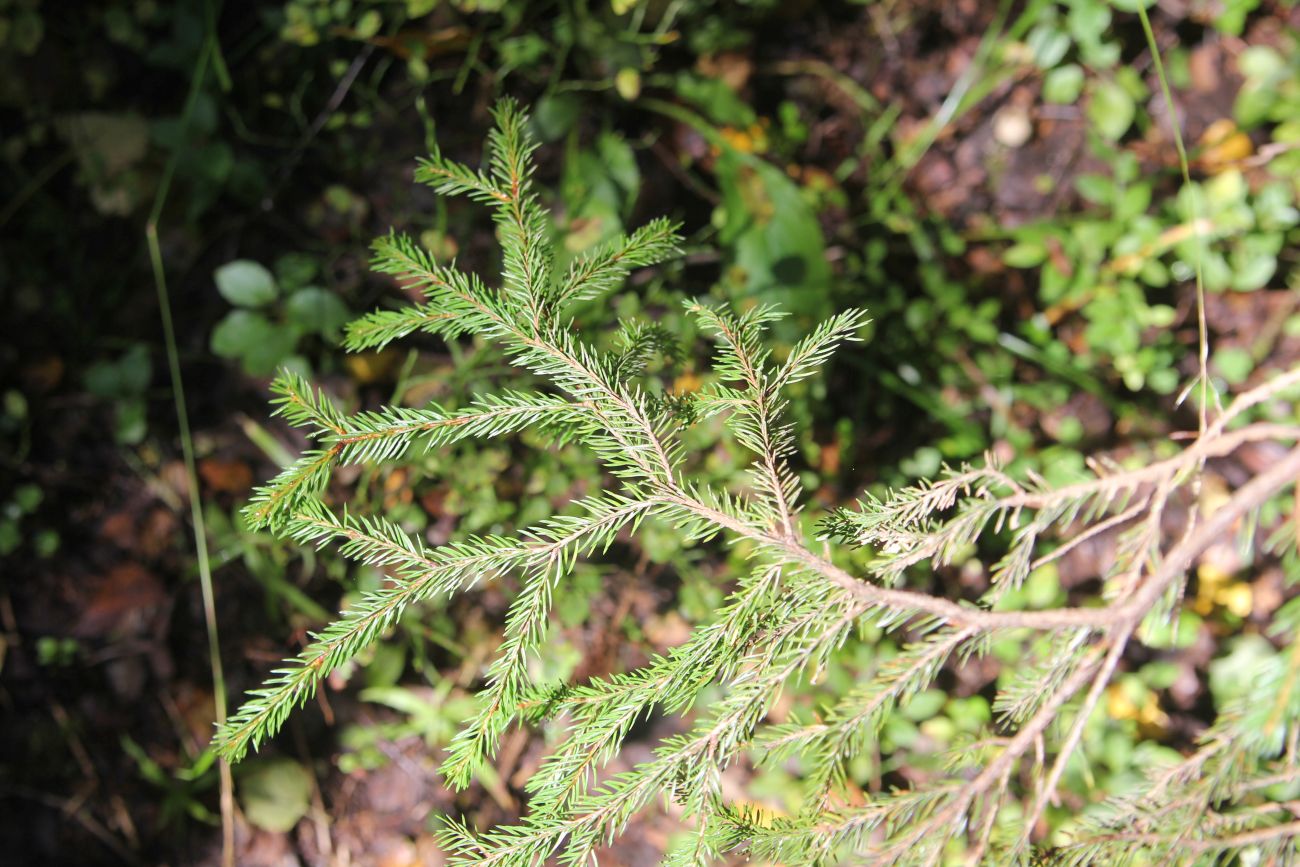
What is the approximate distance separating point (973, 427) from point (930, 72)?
0.95 metres

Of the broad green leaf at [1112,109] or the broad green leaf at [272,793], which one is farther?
the broad green leaf at [1112,109]

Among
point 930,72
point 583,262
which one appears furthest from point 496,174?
point 930,72

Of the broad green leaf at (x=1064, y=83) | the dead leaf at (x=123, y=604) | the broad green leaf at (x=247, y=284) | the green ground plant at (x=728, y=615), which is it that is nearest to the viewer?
the green ground plant at (x=728, y=615)

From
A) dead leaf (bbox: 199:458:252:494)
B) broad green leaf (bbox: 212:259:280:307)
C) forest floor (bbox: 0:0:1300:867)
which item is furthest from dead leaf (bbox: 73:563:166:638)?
broad green leaf (bbox: 212:259:280:307)

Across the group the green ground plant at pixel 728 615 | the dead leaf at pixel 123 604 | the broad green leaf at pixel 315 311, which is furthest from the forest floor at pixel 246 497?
the green ground plant at pixel 728 615

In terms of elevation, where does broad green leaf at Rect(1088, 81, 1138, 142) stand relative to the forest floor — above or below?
above

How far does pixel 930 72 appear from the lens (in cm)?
213

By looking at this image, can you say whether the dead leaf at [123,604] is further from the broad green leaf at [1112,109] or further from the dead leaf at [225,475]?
the broad green leaf at [1112,109]

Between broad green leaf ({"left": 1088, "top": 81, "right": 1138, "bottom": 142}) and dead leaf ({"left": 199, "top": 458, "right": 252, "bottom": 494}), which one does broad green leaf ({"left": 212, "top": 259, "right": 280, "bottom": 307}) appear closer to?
dead leaf ({"left": 199, "top": 458, "right": 252, "bottom": 494})

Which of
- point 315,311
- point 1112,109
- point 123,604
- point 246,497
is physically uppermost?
point 1112,109

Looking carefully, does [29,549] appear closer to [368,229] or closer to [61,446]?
[61,446]

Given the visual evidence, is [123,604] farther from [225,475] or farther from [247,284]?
[247,284]

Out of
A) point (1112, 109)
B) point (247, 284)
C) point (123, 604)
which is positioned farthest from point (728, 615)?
point (1112, 109)

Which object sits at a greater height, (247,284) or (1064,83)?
(1064,83)
